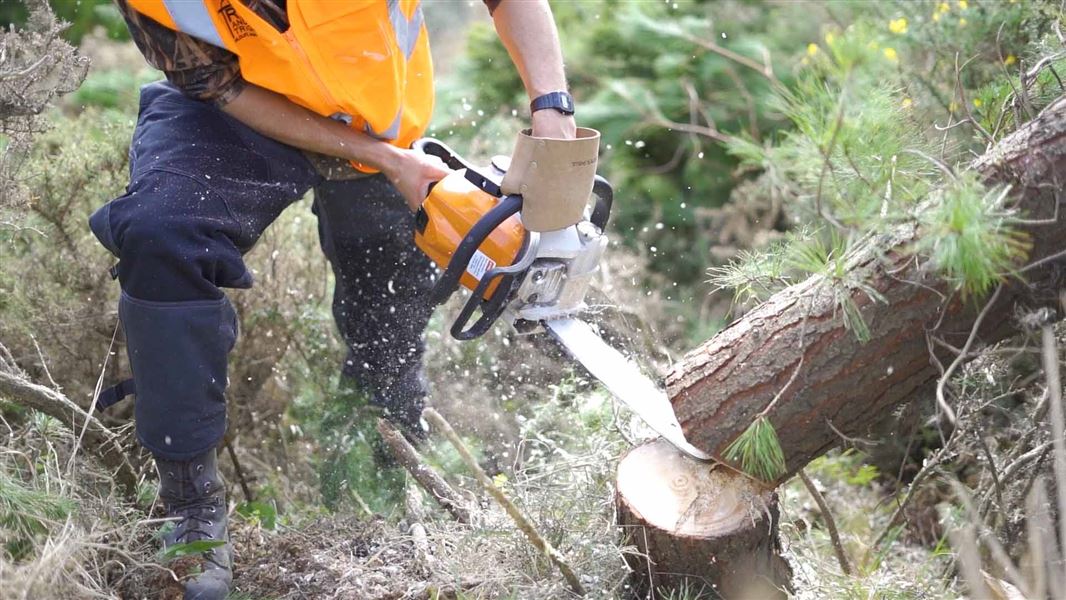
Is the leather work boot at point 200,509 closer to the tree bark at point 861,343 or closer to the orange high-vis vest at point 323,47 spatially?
the orange high-vis vest at point 323,47

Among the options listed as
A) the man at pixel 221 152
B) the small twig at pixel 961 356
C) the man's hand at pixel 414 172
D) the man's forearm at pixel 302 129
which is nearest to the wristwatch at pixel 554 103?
the man at pixel 221 152

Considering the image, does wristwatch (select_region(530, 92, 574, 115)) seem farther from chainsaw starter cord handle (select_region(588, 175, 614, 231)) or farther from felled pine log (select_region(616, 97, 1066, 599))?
felled pine log (select_region(616, 97, 1066, 599))

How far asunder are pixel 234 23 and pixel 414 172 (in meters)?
0.56

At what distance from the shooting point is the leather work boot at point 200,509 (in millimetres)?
2270

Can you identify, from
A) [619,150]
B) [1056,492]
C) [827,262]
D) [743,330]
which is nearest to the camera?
[827,262]

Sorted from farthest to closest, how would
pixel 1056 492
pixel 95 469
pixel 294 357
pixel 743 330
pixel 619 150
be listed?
pixel 619 150 < pixel 294 357 < pixel 95 469 < pixel 1056 492 < pixel 743 330

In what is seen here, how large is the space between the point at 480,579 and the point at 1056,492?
54.8 inches

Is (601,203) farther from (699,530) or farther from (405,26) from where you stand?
(699,530)

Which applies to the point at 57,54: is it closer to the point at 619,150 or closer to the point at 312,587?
the point at 312,587

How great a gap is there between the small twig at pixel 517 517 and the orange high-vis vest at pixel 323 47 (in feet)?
2.79

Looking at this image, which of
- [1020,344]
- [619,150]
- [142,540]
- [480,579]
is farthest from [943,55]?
[142,540]

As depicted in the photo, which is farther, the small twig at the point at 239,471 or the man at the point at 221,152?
the small twig at the point at 239,471

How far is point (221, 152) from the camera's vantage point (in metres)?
2.43

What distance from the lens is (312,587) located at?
7.80 ft
